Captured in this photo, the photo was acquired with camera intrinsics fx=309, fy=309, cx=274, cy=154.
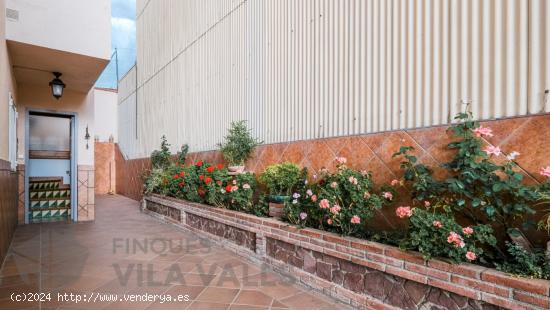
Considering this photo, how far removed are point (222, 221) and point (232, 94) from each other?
2355mm

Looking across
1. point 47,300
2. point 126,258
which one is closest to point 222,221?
point 126,258

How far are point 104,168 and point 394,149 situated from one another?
12775mm

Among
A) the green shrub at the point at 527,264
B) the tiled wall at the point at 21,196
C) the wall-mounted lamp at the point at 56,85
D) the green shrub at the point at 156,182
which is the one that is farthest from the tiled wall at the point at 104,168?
the green shrub at the point at 527,264

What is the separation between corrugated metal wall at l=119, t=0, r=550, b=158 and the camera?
2.28 metres

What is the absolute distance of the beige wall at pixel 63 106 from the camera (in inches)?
240

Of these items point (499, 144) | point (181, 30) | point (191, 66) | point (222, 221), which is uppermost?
point (181, 30)

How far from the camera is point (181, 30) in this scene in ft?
24.2

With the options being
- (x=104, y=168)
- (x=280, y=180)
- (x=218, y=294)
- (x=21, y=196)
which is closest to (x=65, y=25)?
(x=21, y=196)

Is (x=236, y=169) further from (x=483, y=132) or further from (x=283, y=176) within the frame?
(x=483, y=132)

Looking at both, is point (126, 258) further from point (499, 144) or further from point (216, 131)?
point (499, 144)

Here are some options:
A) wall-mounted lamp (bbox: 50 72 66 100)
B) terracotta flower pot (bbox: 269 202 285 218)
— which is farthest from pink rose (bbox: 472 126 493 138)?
wall-mounted lamp (bbox: 50 72 66 100)

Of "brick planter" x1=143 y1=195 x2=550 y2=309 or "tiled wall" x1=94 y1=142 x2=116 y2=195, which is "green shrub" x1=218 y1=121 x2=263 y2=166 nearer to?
"brick planter" x1=143 y1=195 x2=550 y2=309

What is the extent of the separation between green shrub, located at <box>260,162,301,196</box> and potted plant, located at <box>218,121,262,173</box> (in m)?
0.98

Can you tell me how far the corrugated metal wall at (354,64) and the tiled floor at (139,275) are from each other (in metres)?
1.81
